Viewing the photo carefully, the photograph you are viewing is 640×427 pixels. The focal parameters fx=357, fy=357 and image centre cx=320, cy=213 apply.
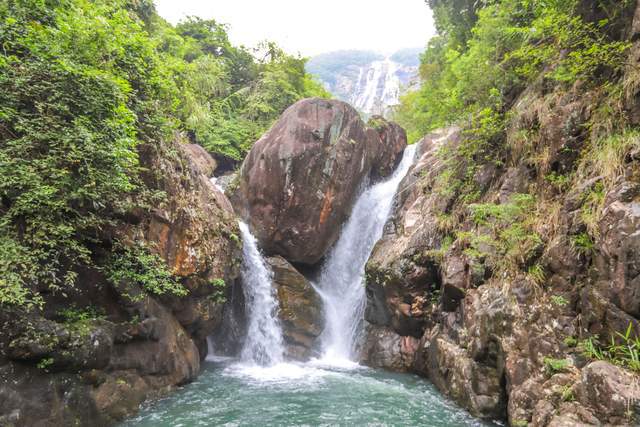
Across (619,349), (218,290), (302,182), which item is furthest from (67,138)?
(302,182)

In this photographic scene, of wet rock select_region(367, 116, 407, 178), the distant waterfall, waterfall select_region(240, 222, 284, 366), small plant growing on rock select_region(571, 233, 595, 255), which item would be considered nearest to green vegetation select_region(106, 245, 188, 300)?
waterfall select_region(240, 222, 284, 366)

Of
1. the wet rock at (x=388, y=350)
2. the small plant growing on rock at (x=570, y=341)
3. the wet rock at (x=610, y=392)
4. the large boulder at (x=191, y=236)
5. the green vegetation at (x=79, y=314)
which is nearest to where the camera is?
the wet rock at (x=610, y=392)

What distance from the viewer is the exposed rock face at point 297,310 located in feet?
42.2

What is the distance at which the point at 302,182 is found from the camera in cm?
1455

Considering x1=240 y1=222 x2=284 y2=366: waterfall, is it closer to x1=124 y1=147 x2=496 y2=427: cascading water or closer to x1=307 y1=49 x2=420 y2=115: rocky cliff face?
x1=124 y1=147 x2=496 y2=427: cascading water

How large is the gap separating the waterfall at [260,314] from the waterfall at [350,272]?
210 cm

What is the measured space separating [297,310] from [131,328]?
6.54m

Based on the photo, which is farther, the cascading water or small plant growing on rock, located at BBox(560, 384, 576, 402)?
A: the cascading water

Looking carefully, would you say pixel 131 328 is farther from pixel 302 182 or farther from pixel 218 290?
pixel 302 182

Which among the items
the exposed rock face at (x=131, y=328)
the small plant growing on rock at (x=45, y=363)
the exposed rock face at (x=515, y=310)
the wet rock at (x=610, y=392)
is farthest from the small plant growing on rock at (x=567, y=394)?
the small plant growing on rock at (x=45, y=363)

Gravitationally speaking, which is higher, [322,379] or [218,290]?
[218,290]

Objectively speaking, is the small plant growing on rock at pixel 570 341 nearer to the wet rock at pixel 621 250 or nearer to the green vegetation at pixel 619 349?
the green vegetation at pixel 619 349

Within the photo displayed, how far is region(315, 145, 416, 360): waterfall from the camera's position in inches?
534

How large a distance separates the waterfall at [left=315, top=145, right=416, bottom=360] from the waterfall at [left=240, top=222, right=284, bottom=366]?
210 centimetres
